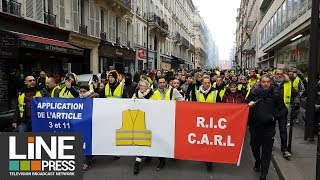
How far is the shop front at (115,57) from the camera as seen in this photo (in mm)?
27441

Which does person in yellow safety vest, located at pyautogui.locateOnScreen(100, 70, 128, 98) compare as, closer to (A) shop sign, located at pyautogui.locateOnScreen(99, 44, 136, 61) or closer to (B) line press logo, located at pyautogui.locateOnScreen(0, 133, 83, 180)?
(B) line press logo, located at pyautogui.locateOnScreen(0, 133, 83, 180)

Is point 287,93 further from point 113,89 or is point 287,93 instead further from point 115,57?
point 115,57

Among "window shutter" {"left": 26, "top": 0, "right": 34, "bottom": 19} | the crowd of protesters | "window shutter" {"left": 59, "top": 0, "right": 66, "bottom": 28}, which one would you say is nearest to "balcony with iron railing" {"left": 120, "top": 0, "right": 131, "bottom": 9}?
"window shutter" {"left": 59, "top": 0, "right": 66, "bottom": 28}

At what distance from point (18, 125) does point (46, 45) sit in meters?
9.41

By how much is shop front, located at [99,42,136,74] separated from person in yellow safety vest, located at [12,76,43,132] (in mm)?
16314

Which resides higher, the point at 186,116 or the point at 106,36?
the point at 106,36

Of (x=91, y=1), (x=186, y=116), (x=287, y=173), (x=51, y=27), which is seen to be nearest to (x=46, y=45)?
(x=51, y=27)

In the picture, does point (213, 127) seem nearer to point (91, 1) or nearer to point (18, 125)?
point (18, 125)

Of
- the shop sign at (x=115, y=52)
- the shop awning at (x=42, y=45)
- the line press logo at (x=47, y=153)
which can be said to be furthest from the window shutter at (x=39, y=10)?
the line press logo at (x=47, y=153)

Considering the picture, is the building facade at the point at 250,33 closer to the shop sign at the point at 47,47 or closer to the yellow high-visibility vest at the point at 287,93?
the shop sign at the point at 47,47

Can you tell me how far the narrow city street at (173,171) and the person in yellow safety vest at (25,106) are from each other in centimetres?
A: 152

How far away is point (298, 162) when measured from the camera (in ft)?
24.0

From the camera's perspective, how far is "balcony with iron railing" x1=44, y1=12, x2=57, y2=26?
1915 centimetres

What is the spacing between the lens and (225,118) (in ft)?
22.4
